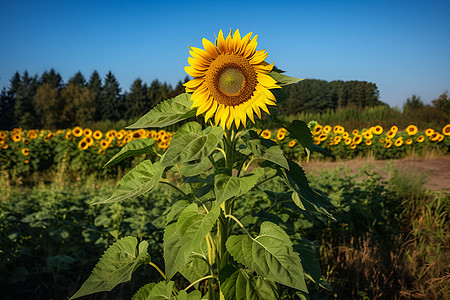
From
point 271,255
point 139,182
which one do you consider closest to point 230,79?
point 139,182

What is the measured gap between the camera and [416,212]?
425cm

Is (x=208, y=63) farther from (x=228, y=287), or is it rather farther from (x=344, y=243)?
(x=344, y=243)

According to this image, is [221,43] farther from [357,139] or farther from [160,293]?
[357,139]

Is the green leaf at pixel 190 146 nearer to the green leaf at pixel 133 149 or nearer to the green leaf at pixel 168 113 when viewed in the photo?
the green leaf at pixel 168 113

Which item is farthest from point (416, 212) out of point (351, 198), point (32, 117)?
point (32, 117)

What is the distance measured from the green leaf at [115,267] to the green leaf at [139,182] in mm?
284

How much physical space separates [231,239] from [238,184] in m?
0.25

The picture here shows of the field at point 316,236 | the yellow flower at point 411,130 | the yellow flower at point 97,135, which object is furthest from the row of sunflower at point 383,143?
the field at point 316,236

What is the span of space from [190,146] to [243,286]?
61 centimetres

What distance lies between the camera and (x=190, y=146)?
4.20 feet

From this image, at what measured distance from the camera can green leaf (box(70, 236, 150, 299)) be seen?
137 cm

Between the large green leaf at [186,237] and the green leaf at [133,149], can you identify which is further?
the green leaf at [133,149]

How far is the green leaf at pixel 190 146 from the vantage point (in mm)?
1213

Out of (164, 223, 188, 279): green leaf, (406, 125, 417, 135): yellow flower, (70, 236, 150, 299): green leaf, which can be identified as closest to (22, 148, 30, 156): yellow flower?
(70, 236, 150, 299): green leaf
